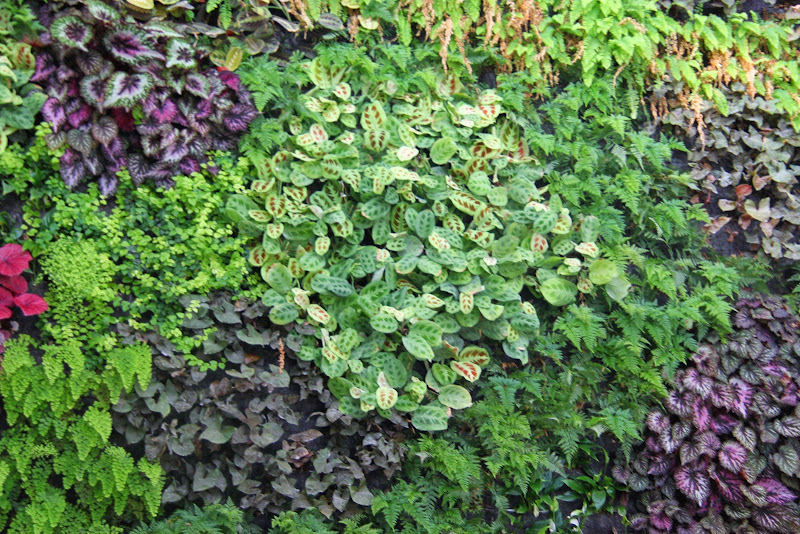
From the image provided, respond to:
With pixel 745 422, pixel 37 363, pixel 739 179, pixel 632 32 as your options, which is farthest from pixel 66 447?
pixel 739 179

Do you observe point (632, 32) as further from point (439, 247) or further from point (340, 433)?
point (340, 433)

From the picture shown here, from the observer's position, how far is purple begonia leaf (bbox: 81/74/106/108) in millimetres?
3059

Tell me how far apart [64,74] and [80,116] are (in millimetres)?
217

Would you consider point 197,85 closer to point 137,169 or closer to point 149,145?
point 149,145

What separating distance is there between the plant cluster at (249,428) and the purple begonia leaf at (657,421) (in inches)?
64.7

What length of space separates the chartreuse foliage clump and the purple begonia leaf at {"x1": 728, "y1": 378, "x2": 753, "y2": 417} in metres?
3.43

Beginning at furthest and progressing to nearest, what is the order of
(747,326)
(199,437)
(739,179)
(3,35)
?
1. (739,179)
2. (747,326)
3. (199,437)
4. (3,35)

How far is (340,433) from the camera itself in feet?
11.2

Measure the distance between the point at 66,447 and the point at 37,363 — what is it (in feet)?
1.49

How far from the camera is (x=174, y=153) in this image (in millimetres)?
3225

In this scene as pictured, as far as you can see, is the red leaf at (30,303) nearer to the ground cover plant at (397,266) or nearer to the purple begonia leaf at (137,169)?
the ground cover plant at (397,266)

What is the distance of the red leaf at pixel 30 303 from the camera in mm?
2938

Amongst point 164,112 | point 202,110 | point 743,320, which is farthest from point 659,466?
point 164,112

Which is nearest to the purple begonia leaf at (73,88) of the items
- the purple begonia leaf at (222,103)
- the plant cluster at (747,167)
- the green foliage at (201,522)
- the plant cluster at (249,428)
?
the purple begonia leaf at (222,103)
